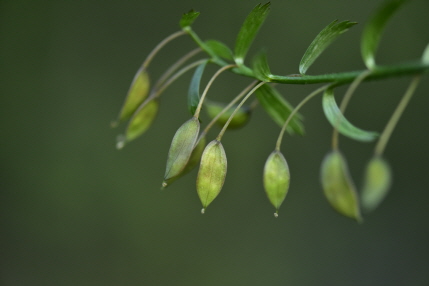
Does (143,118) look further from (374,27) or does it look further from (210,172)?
(374,27)

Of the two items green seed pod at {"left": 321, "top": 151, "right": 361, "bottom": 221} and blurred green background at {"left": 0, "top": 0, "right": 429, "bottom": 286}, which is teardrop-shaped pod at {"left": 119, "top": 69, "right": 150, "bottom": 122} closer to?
green seed pod at {"left": 321, "top": 151, "right": 361, "bottom": 221}

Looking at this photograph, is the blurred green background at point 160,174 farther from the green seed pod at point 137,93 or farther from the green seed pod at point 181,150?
the green seed pod at point 181,150

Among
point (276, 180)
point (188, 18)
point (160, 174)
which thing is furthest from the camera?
point (160, 174)

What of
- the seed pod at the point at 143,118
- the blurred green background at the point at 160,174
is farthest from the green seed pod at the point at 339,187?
the blurred green background at the point at 160,174

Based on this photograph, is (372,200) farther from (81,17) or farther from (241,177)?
(81,17)

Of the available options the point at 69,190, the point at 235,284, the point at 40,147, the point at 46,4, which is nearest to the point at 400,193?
the point at 235,284

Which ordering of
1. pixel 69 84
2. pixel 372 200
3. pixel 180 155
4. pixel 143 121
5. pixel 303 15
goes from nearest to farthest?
1. pixel 372 200
2. pixel 180 155
3. pixel 143 121
4. pixel 303 15
5. pixel 69 84

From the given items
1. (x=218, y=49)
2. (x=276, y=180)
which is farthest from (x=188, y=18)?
(x=276, y=180)
